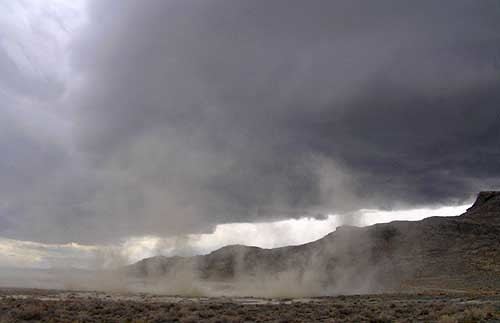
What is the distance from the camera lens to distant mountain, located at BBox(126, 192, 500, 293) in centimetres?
9094

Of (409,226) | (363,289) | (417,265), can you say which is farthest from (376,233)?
(363,289)

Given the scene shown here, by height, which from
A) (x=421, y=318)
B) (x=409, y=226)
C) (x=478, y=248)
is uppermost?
(x=409, y=226)

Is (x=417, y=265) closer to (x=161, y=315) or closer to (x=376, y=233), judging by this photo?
(x=376, y=233)

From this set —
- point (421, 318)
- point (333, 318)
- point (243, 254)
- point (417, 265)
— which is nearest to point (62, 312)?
point (333, 318)

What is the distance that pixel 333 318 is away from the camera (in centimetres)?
2962

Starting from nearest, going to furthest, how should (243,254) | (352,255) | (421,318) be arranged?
(421,318)
(352,255)
(243,254)

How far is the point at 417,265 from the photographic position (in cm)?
10231

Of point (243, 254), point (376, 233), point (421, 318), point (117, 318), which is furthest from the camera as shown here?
point (243, 254)

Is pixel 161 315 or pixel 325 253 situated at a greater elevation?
pixel 325 253

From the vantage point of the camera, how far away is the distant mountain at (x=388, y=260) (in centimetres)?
9094

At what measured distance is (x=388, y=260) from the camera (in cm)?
11412

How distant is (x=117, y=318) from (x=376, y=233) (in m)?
116

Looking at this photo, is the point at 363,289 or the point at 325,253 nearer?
the point at 363,289

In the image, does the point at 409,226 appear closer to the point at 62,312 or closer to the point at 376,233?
the point at 376,233
